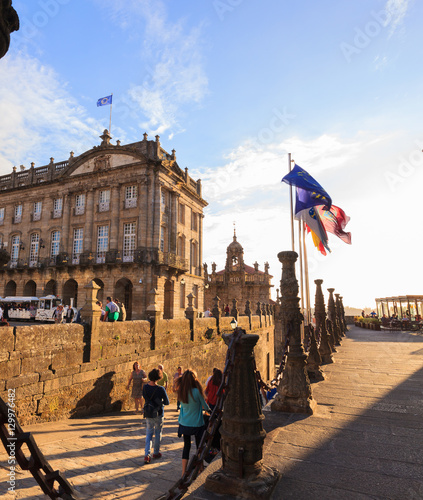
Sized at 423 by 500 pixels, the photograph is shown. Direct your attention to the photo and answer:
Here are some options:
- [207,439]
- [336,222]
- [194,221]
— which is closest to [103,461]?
[207,439]

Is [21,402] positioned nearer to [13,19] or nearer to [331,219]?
[13,19]

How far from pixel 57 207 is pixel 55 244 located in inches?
128

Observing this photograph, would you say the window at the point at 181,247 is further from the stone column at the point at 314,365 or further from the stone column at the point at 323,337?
the stone column at the point at 314,365

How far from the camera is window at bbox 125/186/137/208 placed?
2405cm

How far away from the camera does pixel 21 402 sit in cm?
668

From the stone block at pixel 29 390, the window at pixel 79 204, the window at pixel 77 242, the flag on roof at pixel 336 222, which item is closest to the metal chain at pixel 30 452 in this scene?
the stone block at pixel 29 390

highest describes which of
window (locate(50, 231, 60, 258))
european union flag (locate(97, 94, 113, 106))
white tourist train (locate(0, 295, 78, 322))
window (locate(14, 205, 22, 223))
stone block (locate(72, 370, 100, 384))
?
european union flag (locate(97, 94, 113, 106))

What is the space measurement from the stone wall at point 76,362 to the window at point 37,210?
21378 mm

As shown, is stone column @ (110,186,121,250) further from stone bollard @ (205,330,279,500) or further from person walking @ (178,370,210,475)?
stone bollard @ (205,330,279,500)

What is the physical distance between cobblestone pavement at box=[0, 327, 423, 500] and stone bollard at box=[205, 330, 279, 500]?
148 millimetres

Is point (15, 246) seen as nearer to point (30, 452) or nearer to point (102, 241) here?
point (102, 241)

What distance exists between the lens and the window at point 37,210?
1101 inches

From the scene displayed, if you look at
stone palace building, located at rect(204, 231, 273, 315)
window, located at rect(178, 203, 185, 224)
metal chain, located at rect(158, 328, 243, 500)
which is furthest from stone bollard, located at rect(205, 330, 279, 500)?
stone palace building, located at rect(204, 231, 273, 315)

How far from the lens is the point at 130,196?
24.4m
